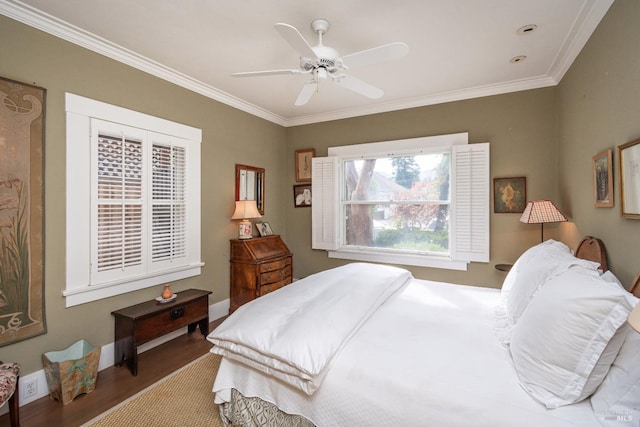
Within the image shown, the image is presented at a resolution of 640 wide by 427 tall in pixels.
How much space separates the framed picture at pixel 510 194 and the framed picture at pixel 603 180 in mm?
1071

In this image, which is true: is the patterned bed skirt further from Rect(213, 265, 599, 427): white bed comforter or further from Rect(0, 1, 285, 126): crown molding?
Rect(0, 1, 285, 126): crown molding

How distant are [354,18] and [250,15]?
712 millimetres

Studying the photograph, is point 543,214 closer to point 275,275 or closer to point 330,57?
point 330,57

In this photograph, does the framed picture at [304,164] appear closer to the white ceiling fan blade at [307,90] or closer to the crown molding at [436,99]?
the crown molding at [436,99]

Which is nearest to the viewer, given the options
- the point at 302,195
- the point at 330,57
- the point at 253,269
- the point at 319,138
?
the point at 330,57

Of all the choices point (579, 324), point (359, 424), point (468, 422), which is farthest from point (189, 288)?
point (579, 324)

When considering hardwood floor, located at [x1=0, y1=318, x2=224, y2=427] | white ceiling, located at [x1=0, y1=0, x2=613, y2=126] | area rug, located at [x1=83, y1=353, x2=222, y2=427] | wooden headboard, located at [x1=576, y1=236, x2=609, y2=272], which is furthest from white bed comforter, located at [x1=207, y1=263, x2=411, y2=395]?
white ceiling, located at [x1=0, y1=0, x2=613, y2=126]

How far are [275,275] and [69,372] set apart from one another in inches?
78.1

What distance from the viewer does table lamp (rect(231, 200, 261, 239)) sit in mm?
3479

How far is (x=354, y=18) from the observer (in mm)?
2023

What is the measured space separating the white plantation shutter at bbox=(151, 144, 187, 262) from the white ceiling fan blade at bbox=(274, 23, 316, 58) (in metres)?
1.76

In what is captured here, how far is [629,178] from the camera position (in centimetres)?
159

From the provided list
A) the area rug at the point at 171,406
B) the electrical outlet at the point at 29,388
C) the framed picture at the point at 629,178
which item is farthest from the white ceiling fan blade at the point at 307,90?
the electrical outlet at the point at 29,388

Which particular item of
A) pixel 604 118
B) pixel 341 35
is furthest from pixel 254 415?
pixel 604 118
